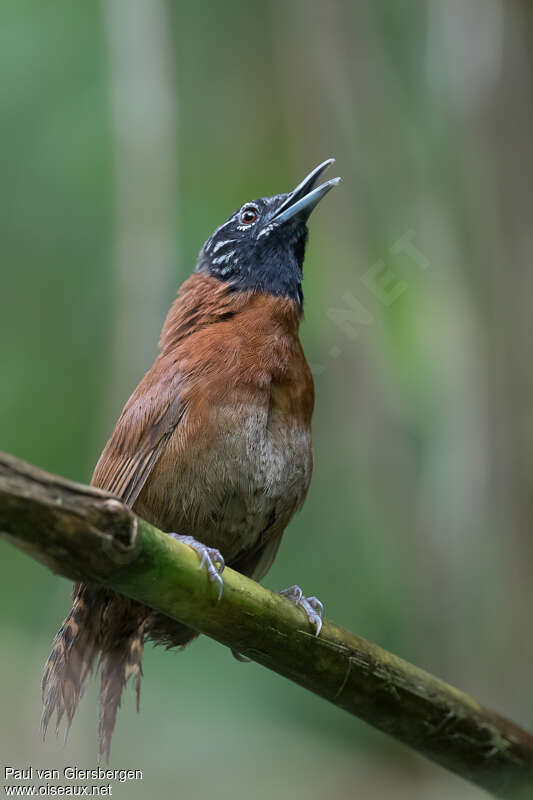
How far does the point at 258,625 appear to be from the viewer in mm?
2648

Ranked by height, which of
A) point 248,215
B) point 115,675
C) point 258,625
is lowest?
point 115,675

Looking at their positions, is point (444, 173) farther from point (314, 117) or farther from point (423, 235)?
point (314, 117)

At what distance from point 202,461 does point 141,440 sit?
0.95 ft

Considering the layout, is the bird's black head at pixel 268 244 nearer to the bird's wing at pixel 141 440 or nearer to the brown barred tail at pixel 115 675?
the bird's wing at pixel 141 440

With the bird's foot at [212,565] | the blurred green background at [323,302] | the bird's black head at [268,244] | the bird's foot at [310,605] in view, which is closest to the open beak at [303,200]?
the bird's black head at [268,244]

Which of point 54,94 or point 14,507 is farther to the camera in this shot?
point 54,94

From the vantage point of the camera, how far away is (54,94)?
606 centimetres

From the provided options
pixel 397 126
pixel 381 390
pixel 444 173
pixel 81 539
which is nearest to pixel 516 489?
pixel 381 390

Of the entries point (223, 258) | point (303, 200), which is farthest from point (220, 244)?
point (303, 200)

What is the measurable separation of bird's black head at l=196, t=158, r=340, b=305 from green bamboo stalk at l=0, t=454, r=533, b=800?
1.67m

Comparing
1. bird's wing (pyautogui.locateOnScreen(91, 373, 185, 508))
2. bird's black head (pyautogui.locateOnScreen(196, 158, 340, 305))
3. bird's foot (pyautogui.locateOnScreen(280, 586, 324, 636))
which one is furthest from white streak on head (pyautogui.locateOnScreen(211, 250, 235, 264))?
bird's foot (pyautogui.locateOnScreen(280, 586, 324, 636))

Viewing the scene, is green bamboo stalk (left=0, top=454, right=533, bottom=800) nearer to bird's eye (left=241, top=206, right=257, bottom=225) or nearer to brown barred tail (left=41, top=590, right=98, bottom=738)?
brown barred tail (left=41, top=590, right=98, bottom=738)

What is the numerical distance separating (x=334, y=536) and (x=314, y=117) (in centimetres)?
283

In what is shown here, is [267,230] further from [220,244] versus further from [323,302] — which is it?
[323,302]
